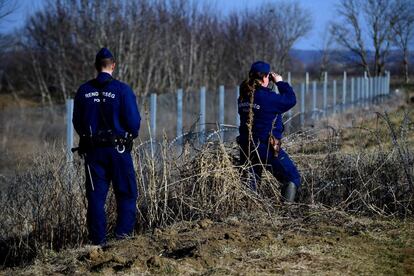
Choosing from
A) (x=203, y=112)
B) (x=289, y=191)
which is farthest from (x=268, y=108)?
(x=203, y=112)

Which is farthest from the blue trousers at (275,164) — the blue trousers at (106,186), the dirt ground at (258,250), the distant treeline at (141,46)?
the distant treeline at (141,46)

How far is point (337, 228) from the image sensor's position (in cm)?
618

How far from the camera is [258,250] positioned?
17.6 ft

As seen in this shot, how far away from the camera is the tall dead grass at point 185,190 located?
6965 mm

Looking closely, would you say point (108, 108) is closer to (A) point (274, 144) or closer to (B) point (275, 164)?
(A) point (274, 144)

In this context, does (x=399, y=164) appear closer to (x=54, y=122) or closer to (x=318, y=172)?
(x=318, y=172)

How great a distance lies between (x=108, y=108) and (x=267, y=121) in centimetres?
173

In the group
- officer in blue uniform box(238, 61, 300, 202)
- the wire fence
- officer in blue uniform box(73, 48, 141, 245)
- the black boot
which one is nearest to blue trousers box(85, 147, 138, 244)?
officer in blue uniform box(73, 48, 141, 245)

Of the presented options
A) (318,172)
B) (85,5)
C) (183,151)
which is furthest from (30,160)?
(85,5)

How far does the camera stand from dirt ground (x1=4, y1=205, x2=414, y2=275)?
16.3 ft

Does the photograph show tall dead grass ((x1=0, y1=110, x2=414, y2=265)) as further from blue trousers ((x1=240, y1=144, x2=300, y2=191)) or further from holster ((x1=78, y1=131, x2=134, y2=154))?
holster ((x1=78, y1=131, x2=134, y2=154))

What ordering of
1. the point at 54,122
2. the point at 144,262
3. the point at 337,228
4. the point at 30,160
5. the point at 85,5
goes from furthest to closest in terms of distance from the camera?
the point at 85,5
the point at 54,122
the point at 30,160
the point at 337,228
the point at 144,262

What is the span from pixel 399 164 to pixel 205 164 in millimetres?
2238

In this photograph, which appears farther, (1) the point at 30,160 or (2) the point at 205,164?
(1) the point at 30,160
